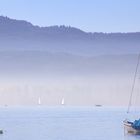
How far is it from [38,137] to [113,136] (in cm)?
1797

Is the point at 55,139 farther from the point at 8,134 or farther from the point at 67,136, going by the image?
the point at 8,134

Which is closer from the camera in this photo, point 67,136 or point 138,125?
point 138,125

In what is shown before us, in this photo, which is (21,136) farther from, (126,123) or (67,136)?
(126,123)

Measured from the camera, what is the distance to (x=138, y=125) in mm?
145250

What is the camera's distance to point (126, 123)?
151250mm

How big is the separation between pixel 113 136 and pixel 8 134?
90.1 feet

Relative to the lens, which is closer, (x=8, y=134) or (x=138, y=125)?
(x=138, y=125)

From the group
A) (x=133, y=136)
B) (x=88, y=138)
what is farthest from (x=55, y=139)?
(x=133, y=136)

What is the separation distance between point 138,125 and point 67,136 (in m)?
22.2

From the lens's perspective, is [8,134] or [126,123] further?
[8,134]

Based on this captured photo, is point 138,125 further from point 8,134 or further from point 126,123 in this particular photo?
point 8,134

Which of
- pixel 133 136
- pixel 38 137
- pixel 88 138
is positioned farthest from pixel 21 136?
pixel 133 136

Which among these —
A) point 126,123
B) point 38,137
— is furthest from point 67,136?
point 126,123

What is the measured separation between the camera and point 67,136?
527ft
